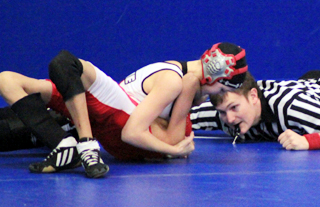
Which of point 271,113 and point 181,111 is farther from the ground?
point 181,111

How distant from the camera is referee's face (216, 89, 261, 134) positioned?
9.67 ft

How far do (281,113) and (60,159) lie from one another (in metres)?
1.58

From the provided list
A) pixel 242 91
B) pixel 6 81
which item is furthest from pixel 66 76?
pixel 242 91

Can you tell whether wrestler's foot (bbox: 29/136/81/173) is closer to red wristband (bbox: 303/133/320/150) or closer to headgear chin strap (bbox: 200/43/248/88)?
headgear chin strap (bbox: 200/43/248/88)

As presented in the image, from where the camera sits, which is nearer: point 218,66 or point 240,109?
point 218,66

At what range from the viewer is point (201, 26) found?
5523mm

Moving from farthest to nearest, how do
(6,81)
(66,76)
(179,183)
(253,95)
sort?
1. (253,95)
2. (6,81)
3. (66,76)
4. (179,183)

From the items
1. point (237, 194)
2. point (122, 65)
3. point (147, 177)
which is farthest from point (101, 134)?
point (122, 65)

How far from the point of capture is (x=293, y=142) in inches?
115

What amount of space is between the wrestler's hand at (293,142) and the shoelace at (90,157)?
51.2 inches

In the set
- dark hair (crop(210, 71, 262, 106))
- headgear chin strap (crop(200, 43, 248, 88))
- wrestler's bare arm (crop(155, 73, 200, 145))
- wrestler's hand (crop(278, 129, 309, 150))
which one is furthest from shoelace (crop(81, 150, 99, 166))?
wrestler's hand (crop(278, 129, 309, 150))

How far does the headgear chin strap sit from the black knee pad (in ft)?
2.08

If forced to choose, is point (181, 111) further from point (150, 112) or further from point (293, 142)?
point (293, 142)

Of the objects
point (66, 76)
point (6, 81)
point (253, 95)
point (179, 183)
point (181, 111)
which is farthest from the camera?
point (253, 95)
